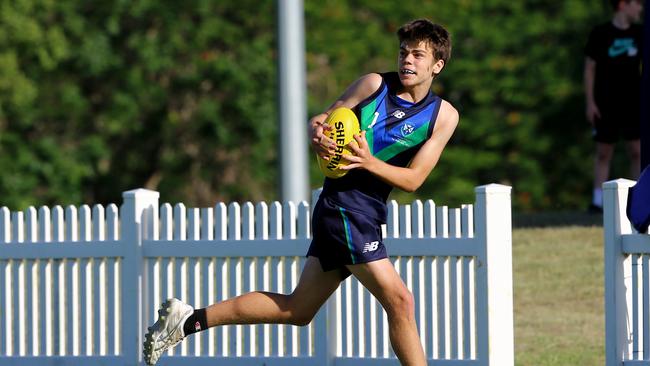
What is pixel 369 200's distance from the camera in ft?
25.3

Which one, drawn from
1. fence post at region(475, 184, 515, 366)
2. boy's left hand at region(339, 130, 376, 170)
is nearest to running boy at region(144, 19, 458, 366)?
boy's left hand at region(339, 130, 376, 170)

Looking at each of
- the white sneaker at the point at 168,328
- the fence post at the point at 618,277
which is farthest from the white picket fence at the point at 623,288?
the white sneaker at the point at 168,328

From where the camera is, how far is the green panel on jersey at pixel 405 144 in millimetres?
7727

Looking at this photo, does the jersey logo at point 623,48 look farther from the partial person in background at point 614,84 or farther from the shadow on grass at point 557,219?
the shadow on grass at point 557,219

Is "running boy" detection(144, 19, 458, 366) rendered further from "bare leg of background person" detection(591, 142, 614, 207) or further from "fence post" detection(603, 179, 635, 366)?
"bare leg of background person" detection(591, 142, 614, 207)

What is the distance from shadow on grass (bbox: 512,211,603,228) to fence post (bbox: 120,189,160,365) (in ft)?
17.5

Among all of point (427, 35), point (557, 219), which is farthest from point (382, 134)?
point (557, 219)

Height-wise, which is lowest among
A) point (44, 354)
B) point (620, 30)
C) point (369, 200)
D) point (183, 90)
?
point (44, 354)

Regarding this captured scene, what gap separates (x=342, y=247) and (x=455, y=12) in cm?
2714

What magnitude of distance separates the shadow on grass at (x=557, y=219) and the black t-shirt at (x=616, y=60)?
3.79ft

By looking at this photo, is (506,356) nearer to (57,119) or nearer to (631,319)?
(631,319)

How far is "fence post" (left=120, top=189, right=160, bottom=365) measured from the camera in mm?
10211

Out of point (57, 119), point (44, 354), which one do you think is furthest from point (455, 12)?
point (44, 354)

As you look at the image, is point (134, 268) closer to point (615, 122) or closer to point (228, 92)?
point (615, 122)
